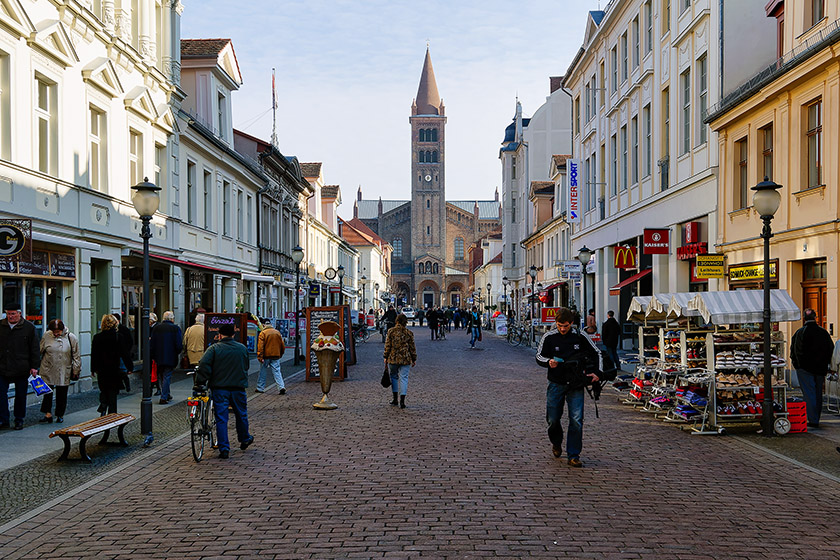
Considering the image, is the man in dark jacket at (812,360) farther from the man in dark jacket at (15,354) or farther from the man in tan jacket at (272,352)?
the man in dark jacket at (15,354)

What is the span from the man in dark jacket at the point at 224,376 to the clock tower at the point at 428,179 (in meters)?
110

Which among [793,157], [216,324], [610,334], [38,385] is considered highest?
[793,157]

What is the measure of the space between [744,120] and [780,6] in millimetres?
2722

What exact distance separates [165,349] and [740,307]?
9.98m

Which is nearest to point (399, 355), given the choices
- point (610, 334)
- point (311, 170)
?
point (610, 334)

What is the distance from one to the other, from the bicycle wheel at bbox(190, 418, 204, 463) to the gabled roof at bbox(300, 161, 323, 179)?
44.1 m

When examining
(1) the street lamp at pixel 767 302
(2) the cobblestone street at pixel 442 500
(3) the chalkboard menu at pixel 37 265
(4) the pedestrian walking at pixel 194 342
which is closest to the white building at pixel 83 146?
(3) the chalkboard menu at pixel 37 265

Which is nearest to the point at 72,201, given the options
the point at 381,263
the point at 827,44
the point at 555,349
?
the point at 555,349

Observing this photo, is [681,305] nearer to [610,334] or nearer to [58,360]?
[58,360]

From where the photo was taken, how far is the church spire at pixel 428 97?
386 ft

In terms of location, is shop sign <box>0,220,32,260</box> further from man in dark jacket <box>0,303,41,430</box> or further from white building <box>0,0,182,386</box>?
white building <box>0,0,182,386</box>

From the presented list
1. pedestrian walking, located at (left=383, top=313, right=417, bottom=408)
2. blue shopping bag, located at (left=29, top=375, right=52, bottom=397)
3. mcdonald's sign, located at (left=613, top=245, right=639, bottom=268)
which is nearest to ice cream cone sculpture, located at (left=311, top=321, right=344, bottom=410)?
pedestrian walking, located at (left=383, top=313, right=417, bottom=408)

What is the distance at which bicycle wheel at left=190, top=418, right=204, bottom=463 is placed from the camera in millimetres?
9312

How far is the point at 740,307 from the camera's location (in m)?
12.1
